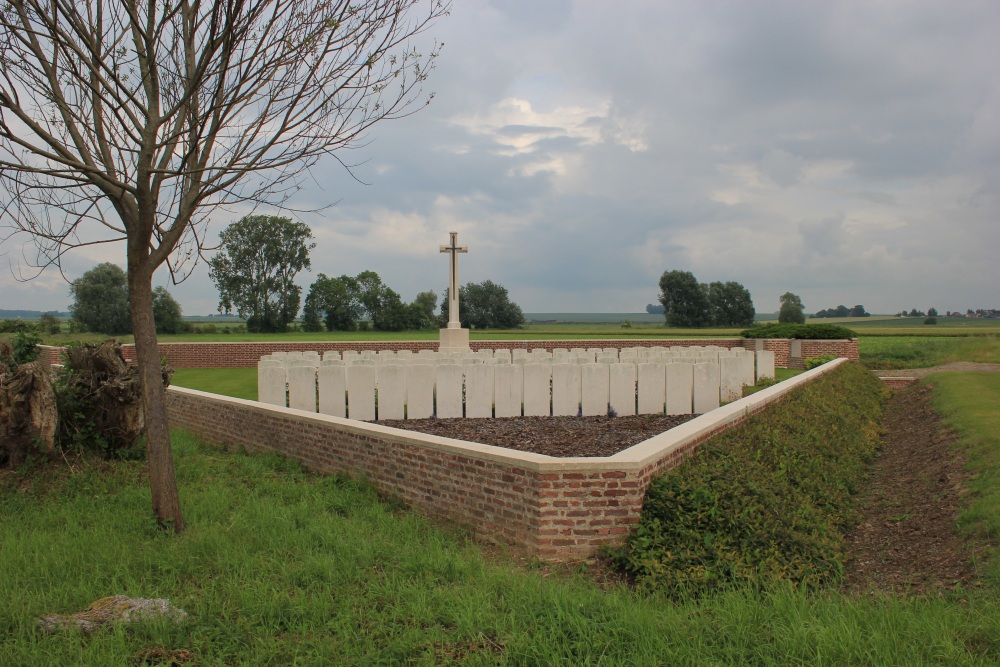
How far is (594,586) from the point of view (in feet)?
12.7

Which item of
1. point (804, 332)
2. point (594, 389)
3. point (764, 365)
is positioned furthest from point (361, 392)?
point (804, 332)

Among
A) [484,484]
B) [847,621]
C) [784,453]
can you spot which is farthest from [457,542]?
[784,453]

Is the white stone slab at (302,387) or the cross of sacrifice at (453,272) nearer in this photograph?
the white stone slab at (302,387)

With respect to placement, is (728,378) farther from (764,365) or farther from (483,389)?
(483,389)

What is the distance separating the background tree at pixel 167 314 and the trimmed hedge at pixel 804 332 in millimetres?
30801

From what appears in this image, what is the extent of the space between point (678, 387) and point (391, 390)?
4.32 m

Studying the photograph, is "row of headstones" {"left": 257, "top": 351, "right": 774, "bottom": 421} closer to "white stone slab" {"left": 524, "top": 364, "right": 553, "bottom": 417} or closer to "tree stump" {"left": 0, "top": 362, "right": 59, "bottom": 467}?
"white stone slab" {"left": 524, "top": 364, "right": 553, "bottom": 417}

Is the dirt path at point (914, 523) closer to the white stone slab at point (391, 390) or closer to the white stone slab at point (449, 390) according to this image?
the white stone slab at point (449, 390)

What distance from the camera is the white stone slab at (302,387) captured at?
30.1ft

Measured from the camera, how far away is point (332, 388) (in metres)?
9.08

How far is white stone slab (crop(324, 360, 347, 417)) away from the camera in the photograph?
9055 millimetres

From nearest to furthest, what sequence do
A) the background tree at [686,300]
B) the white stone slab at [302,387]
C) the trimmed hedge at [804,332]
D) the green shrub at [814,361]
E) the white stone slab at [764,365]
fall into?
1. the white stone slab at [302,387]
2. the white stone slab at [764,365]
3. the green shrub at [814,361]
4. the trimmed hedge at [804,332]
5. the background tree at [686,300]

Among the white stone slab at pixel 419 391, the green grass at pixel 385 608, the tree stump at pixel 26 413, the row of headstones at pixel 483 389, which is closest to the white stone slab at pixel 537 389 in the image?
the row of headstones at pixel 483 389

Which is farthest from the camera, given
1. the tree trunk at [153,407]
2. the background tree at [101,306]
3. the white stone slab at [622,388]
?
the background tree at [101,306]
